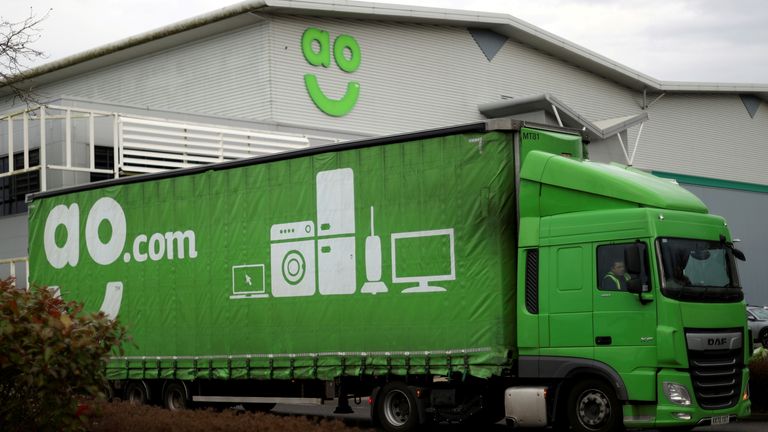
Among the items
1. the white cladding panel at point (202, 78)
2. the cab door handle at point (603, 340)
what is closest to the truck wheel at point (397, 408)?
the cab door handle at point (603, 340)

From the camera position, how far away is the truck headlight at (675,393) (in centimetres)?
1388

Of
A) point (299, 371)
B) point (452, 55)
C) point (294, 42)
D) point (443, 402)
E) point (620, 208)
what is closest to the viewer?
point (620, 208)

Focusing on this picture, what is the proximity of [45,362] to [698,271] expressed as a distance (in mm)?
8383

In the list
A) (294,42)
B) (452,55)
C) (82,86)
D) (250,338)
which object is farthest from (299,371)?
(82,86)

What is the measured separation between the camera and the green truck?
14.3 m

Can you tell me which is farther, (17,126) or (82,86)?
(82,86)

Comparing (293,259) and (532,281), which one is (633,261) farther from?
(293,259)

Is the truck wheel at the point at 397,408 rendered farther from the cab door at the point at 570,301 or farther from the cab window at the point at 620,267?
the cab window at the point at 620,267

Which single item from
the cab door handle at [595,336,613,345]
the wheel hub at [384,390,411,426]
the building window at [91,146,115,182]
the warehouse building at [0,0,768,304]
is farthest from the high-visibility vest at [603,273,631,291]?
the warehouse building at [0,0,768,304]

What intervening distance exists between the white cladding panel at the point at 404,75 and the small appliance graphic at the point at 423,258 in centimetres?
2708

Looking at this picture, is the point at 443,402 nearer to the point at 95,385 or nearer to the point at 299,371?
the point at 299,371

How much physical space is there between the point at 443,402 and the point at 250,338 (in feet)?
12.2

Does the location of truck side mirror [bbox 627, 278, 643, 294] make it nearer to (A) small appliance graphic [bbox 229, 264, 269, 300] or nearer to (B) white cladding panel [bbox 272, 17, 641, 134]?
(A) small appliance graphic [bbox 229, 264, 269, 300]

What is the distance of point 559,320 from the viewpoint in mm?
14688
